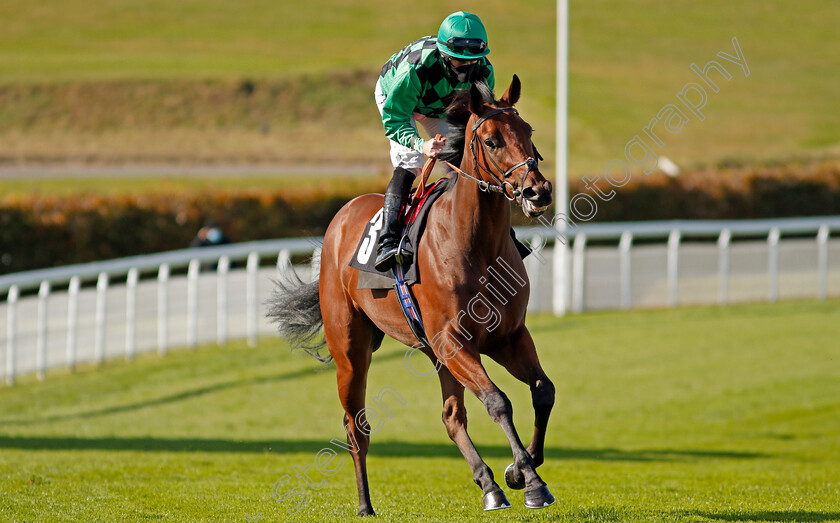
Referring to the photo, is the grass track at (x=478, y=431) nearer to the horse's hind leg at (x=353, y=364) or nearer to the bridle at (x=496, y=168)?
the horse's hind leg at (x=353, y=364)

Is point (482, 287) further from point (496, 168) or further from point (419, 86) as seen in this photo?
point (419, 86)

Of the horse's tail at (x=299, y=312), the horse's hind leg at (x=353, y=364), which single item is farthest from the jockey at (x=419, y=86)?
the horse's tail at (x=299, y=312)

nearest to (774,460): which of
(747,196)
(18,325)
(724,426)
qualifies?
(724,426)

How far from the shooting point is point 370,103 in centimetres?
3300

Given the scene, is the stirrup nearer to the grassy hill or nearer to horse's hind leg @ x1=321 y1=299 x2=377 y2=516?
horse's hind leg @ x1=321 y1=299 x2=377 y2=516

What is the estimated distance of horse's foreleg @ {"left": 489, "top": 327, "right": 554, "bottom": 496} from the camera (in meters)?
4.25

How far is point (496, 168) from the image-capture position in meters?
4.06

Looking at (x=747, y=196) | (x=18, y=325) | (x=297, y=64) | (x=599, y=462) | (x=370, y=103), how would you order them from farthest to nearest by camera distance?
1. (x=297, y=64)
2. (x=370, y=103)
3. (x=747, y=196)
4. (x=18, y=325)
5. (x=599, y=462)

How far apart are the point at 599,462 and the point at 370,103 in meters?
26.5

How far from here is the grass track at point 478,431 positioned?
510cm

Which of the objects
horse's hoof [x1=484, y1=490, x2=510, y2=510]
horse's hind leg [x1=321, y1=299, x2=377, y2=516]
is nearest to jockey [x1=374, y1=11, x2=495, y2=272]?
horse's hind leg [x1=321, y1=299, x2=377, y2=516]

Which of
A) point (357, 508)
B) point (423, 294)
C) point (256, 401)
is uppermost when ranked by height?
point (423, 294)

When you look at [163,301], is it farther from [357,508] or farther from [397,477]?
[357,508]

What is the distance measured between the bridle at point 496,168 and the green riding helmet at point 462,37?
1.30ft
